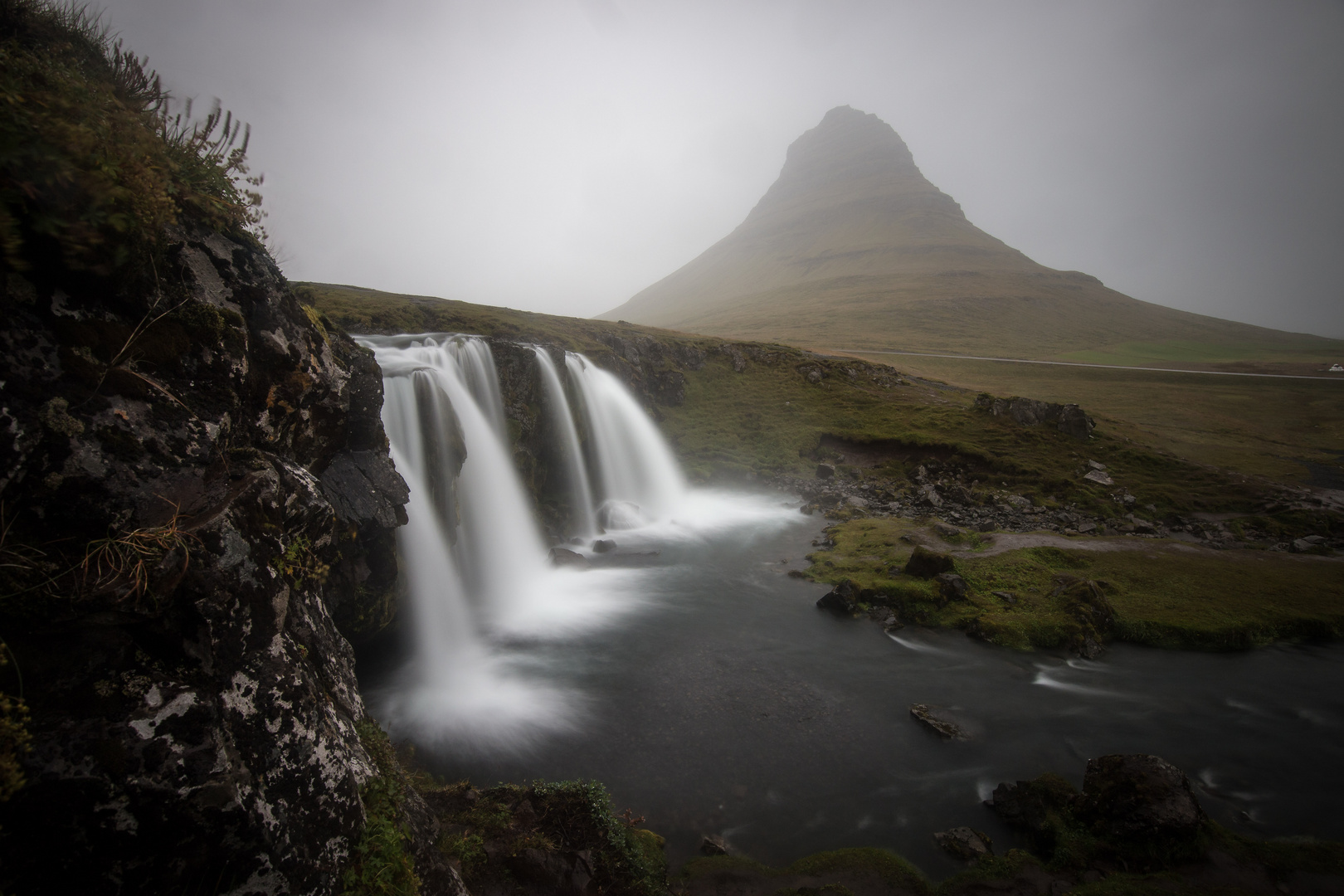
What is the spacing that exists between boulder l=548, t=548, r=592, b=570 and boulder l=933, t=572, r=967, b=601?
38.6 ft

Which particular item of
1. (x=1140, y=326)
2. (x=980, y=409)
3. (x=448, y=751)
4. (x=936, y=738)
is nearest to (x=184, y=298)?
(x=448, y=751)

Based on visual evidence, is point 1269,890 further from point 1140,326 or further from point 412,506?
point 1140,326

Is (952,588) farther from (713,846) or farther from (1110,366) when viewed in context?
(1110,366)

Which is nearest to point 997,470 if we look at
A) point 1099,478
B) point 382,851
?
point 1099,478

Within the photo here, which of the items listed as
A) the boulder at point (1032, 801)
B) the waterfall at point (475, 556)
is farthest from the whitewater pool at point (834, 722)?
the boulder at point (1032, 801)

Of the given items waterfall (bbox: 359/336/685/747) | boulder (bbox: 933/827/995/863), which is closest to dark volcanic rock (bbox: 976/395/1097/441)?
waterfall (bbox: 359/336/685/747)

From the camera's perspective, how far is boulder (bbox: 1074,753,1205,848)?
283 inches

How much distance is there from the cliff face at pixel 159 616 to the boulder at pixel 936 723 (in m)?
10.3

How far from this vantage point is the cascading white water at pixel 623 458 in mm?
25750

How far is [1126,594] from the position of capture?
1483cm

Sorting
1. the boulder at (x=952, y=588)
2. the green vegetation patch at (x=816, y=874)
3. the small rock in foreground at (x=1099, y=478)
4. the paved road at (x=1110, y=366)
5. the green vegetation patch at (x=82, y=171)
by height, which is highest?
the paved road at (x=1110, y=366)

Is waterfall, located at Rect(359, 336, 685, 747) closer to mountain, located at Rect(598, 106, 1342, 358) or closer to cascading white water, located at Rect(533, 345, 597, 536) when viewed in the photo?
cascading white water, located at Rect(533, 345, 597, 536)

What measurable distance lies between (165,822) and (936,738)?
38.5ft

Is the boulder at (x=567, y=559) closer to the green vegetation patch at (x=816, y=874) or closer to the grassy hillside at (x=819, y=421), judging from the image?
the grassy hillside at (x=819, y=421)
